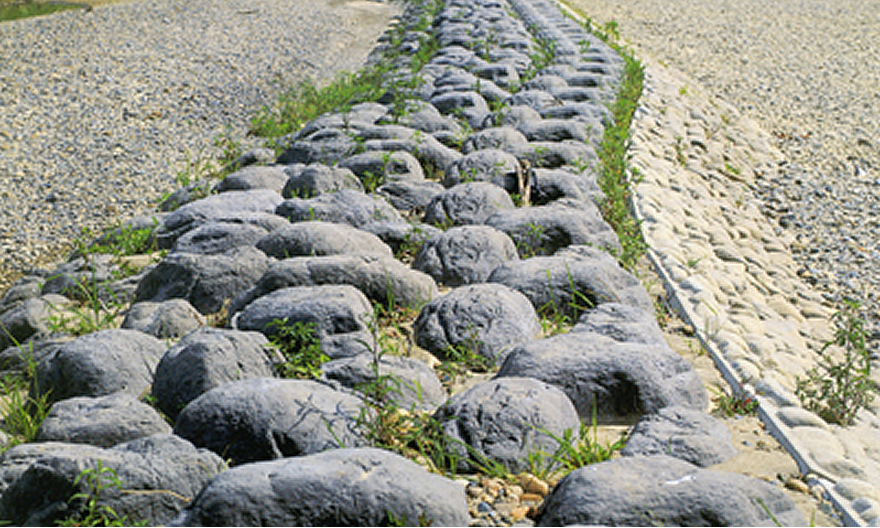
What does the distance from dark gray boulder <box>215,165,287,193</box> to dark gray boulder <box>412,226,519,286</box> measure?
1375 mm

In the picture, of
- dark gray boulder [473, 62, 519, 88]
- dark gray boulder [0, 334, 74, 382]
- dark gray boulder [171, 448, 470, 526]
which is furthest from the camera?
dark gray boulder [473, 62, 519, 88]

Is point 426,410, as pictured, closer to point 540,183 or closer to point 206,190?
point 540,183

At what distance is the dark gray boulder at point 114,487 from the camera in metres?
1.99

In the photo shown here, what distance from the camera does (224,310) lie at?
10.8 ft

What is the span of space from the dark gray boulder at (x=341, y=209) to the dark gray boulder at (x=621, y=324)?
1.33m

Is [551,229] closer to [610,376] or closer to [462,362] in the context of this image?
[462,362]

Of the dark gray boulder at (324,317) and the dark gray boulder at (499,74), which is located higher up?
the dark gray boulder at (499,74)

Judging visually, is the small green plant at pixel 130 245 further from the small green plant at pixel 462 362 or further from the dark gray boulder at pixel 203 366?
the small green plant at pixel 462 362

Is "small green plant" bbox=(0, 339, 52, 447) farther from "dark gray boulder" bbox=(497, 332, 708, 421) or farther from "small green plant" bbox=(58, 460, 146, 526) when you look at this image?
"dark gray boulder" bbox=(497, 332, 708, 421)

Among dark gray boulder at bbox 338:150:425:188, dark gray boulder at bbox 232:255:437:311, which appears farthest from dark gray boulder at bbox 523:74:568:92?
dark gray boulder at bbox 232:255:437:311

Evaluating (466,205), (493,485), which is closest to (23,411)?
(493,485)

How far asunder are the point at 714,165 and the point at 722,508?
16.4ft

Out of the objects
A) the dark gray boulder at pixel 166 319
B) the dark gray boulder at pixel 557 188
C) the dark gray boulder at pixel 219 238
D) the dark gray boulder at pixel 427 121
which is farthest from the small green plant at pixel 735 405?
the dark gray boulder at pixel 427 121

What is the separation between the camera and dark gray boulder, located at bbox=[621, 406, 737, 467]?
2320 mm
